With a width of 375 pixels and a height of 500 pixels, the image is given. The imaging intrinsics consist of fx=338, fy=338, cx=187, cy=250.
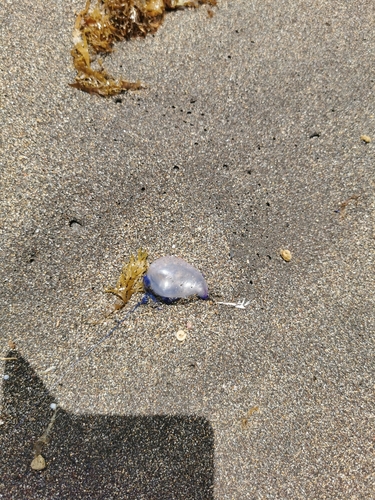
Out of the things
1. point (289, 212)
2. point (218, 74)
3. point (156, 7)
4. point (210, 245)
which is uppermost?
point (156, 7)

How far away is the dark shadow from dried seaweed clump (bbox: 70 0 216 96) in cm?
131

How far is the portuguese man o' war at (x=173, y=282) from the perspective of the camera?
1.53 meters

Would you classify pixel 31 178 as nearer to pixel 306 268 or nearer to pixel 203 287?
pixel 203 287

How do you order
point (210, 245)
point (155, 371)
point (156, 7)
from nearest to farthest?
point (155, 371), point (210, 245), point (156, 7)

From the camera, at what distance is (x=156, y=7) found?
68.1 inches

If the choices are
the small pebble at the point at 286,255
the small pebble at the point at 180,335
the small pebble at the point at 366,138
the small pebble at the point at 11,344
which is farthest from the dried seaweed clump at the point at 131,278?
the small pebble at the point at 366,138

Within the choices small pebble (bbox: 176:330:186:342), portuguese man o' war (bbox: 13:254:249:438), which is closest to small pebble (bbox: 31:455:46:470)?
portuguese man o' war (bbox: 13:254:249:438)

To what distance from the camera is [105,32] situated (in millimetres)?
1675

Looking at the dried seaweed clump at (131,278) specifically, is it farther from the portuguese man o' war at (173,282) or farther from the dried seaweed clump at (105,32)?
the dried seaweed clump at (105,32)

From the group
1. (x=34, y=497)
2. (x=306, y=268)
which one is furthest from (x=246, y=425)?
(x=34, y=497)

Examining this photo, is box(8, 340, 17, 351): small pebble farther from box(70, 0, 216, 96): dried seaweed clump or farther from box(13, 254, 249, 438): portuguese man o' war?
box(70, 0, 216, 96): dried seaweed clump

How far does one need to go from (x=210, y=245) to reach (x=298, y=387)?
75cm

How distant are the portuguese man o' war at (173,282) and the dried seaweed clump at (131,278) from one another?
3 cm

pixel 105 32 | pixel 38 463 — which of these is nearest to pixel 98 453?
pixel 38 463
